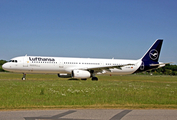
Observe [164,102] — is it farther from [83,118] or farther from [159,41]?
[159,41]

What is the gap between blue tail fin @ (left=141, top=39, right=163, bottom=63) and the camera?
145 feet

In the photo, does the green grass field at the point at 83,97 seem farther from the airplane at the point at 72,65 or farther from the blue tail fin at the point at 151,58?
the blue tail fin at the point at 151,58

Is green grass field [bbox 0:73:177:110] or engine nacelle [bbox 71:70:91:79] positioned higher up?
engine nacelle [bbox 71:70:91:79]

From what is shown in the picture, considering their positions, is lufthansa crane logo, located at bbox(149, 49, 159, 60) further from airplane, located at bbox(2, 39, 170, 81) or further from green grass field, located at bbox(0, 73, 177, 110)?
green grass field, located at bbox(0, 73, 177, 110)

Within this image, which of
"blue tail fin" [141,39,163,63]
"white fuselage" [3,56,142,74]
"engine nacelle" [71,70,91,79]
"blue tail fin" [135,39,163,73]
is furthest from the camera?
"blue tail fin" [141,39,163,63]

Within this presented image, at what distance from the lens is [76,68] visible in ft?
127

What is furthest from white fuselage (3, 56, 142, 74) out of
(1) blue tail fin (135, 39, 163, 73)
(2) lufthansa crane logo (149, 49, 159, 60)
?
(2) lufthansa crane logo (149, 49, 159, 60)

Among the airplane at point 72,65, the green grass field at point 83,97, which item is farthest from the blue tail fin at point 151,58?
the green grass field at point 83,97

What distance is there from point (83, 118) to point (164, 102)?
7268 millimetres

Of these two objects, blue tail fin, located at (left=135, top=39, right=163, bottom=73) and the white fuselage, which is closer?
the white fuselage

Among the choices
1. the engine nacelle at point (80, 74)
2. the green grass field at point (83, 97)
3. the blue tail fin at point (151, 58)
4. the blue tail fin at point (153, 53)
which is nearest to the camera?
the green grass field at point (83, 97)

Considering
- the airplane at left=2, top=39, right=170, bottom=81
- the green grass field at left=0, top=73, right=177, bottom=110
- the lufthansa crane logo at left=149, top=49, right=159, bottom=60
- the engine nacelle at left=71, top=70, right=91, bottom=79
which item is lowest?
the green grass field at left=0, top=73, right=177, bottom=110

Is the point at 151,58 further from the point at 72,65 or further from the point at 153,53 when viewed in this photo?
the point at 72,65

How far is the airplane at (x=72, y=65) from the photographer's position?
36.0 meters
